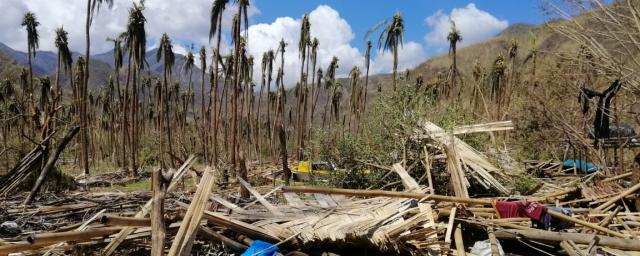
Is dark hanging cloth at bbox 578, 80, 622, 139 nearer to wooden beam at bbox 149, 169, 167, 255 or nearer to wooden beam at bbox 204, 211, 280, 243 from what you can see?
wooden beam at bbox 204, 211, 280, 243

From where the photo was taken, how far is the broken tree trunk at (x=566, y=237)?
6.24 meters

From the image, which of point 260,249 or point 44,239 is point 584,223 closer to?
point 260,249

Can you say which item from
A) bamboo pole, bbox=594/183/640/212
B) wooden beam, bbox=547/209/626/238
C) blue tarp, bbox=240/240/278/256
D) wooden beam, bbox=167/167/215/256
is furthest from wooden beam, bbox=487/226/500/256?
wooden beam, bbox=167/167/215/256

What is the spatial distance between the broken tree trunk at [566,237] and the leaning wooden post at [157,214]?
470 cm

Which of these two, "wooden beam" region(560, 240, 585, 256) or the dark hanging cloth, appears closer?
"wooden beam" region(560, 240, 585, 256)

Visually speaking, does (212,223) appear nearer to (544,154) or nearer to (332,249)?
(332,249)

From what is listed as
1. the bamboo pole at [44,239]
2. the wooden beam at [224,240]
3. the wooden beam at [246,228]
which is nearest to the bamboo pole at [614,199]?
the wooden beam at [246,228]

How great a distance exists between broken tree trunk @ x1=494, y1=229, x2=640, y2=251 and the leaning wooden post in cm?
470

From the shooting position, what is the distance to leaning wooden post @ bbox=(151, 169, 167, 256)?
3.90m

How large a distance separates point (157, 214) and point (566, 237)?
5387 millimetres

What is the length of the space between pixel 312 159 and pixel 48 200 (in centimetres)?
863

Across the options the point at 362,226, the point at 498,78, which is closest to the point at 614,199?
the point at 362,226

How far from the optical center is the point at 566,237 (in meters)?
6.47

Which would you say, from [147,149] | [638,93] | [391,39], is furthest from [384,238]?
[147,149]
